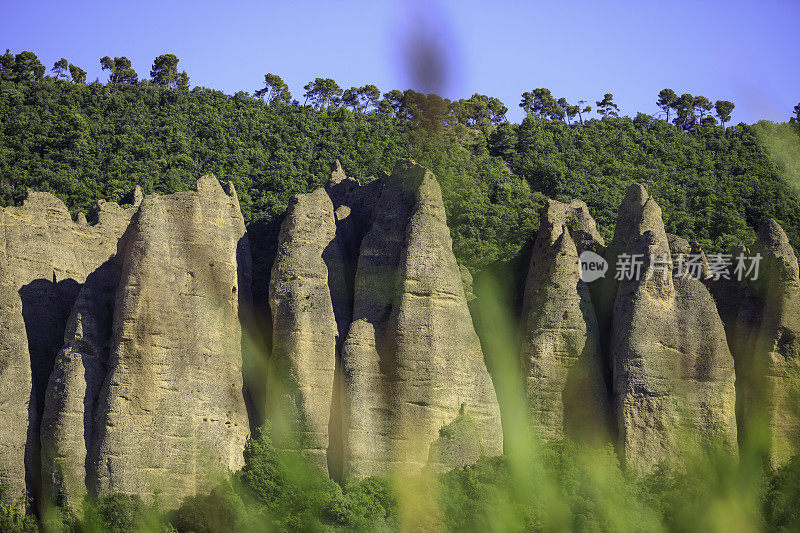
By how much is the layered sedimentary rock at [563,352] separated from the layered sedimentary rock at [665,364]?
87cm

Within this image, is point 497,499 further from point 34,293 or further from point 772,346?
point 34,293

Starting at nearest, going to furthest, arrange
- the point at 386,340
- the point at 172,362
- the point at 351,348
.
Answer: the point at 172,362 → the point at 351,348 → the point at 386,340

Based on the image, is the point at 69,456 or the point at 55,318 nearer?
the point at 69,456

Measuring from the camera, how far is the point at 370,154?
6619cm

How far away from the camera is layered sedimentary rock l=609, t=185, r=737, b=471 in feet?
137

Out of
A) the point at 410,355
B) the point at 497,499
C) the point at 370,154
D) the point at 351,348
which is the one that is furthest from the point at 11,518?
the point at 370,154

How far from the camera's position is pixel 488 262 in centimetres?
4894

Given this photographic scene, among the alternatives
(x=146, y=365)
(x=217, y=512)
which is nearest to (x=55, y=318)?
(x=146, y=365)

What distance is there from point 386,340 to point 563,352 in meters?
6.29

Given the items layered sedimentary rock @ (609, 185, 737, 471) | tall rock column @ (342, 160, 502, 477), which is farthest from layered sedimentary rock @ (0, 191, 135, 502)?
layered sedimentary rock @ (609, 185, 737, 471)

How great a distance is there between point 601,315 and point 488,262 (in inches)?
210

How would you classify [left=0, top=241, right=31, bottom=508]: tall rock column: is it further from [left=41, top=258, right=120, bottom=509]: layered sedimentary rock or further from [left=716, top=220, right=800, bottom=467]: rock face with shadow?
[left=716, top=220, right=800, bottom=467]: rock face with shadow

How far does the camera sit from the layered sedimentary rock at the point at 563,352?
4266 cm

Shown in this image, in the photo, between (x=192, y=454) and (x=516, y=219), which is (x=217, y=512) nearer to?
(x=192, y=454)
